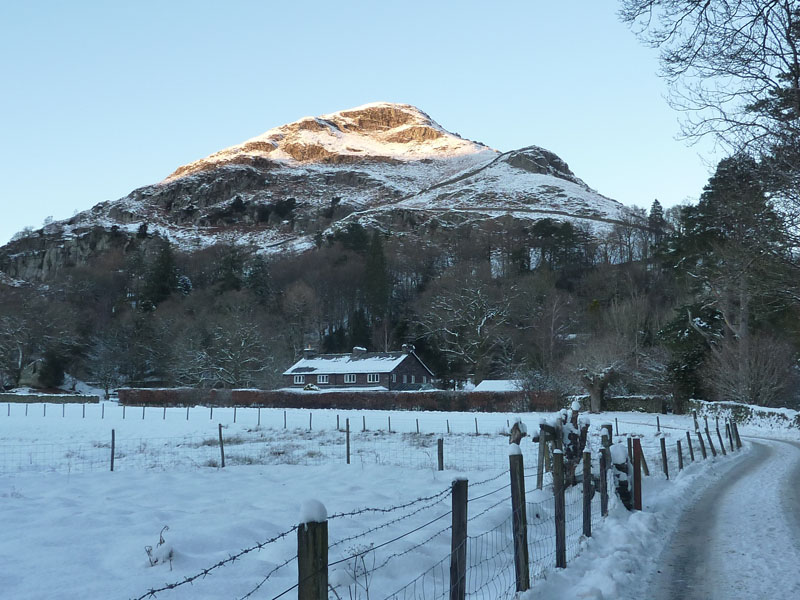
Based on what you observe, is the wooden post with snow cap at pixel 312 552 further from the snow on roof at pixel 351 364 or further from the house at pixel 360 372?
the snow on roof at pixel 351 364

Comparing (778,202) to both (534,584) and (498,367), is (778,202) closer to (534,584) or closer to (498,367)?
(534,584)

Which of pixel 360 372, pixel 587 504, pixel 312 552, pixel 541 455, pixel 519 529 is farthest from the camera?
pixel 360 372

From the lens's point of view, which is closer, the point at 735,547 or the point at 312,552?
the point at 312,552

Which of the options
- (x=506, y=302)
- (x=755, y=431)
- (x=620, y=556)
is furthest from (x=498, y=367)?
(x=620, y=556)

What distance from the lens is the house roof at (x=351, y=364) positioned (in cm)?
6150

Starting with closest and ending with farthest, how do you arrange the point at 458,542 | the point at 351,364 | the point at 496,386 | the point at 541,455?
1. the point at 458,542
2. the point at 541,455
3. the point at 496,386
4. the point at 351,364

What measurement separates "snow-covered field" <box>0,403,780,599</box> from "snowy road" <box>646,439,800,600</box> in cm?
39

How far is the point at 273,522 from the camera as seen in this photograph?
29.9 feet

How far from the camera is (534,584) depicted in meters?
6.23

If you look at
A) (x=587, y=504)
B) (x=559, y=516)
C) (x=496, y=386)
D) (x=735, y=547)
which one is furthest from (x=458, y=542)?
(x=496, y=386)

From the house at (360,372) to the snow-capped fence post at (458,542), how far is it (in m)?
55.2

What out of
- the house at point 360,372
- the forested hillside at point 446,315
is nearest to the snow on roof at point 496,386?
the forested hillside at point 446,315

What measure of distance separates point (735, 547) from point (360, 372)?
54326 mm

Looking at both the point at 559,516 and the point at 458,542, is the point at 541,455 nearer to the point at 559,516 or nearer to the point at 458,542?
the point at 559,516
